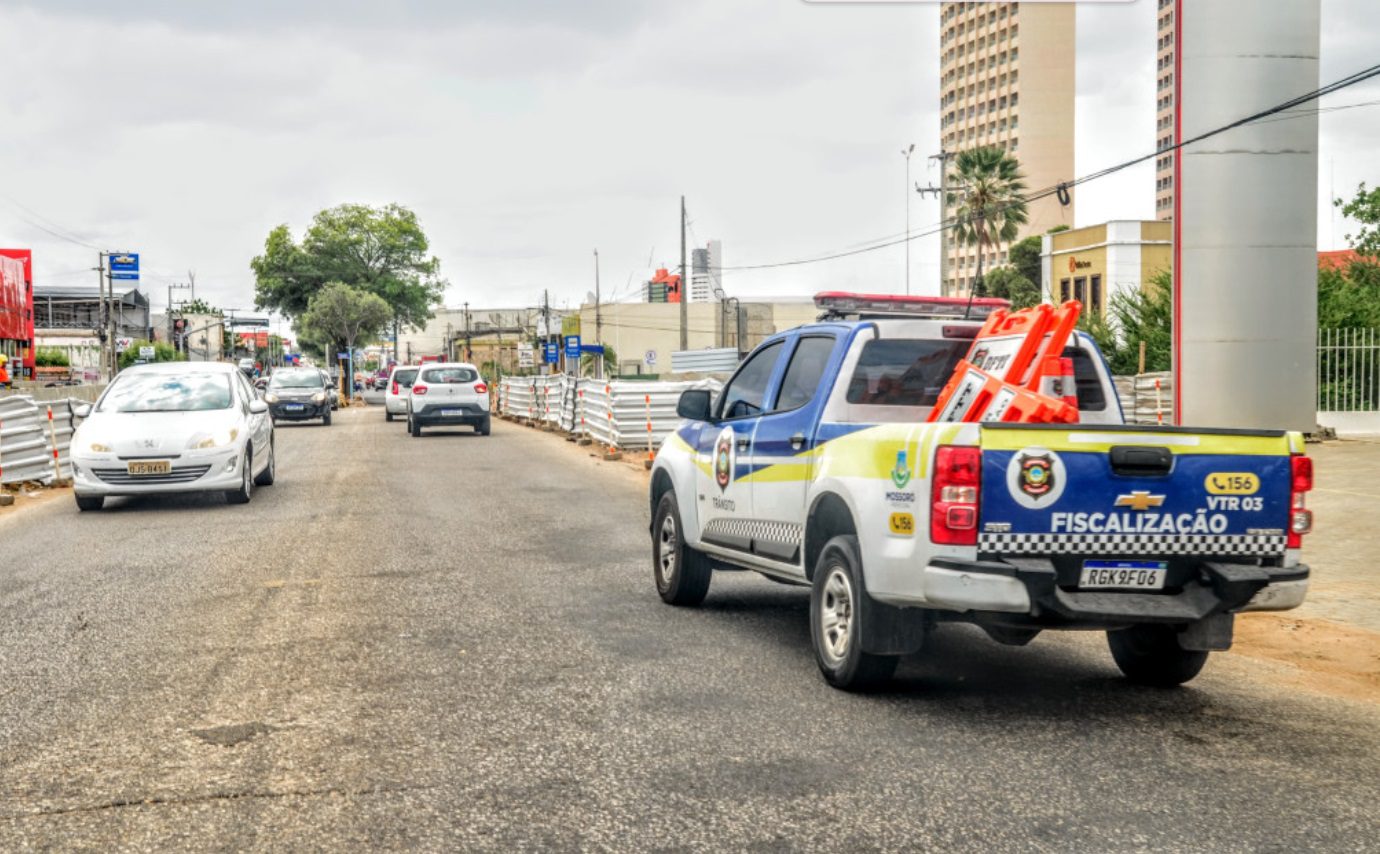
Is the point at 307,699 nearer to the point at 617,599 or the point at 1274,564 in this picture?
the point at 617,599

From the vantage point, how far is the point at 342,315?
91.9 meters

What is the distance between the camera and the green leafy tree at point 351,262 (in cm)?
9788

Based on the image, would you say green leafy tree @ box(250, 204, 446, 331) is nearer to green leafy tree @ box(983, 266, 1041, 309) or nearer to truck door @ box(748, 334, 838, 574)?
green leafy tree @ box(983, 266, 1041, 309)

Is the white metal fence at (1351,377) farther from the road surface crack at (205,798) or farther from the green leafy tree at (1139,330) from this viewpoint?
the road surface crack at (205,798)

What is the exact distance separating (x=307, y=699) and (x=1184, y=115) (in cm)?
2176

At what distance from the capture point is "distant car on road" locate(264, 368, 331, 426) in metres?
38.1

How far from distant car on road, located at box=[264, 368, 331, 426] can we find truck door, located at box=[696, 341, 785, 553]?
100 ft

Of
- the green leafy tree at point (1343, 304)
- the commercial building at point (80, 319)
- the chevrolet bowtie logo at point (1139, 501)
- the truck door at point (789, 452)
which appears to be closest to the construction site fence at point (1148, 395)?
the green leafy tree at point (1343, 304)

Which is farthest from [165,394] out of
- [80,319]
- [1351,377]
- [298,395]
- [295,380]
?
[80,319]

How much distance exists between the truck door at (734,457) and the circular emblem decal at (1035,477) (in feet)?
7.69

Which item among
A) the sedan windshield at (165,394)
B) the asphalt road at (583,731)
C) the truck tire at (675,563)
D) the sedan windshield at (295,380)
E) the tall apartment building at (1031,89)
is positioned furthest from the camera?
the tall apartment building at (1031,89)

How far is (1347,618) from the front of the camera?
28.9ft

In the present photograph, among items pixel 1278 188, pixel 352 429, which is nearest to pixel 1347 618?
pixel 1278 188

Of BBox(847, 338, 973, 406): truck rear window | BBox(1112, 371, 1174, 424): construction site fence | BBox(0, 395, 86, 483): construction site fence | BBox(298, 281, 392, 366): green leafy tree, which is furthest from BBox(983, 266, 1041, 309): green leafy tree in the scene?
BBox(847, 338, 973, 406): truck rear window
